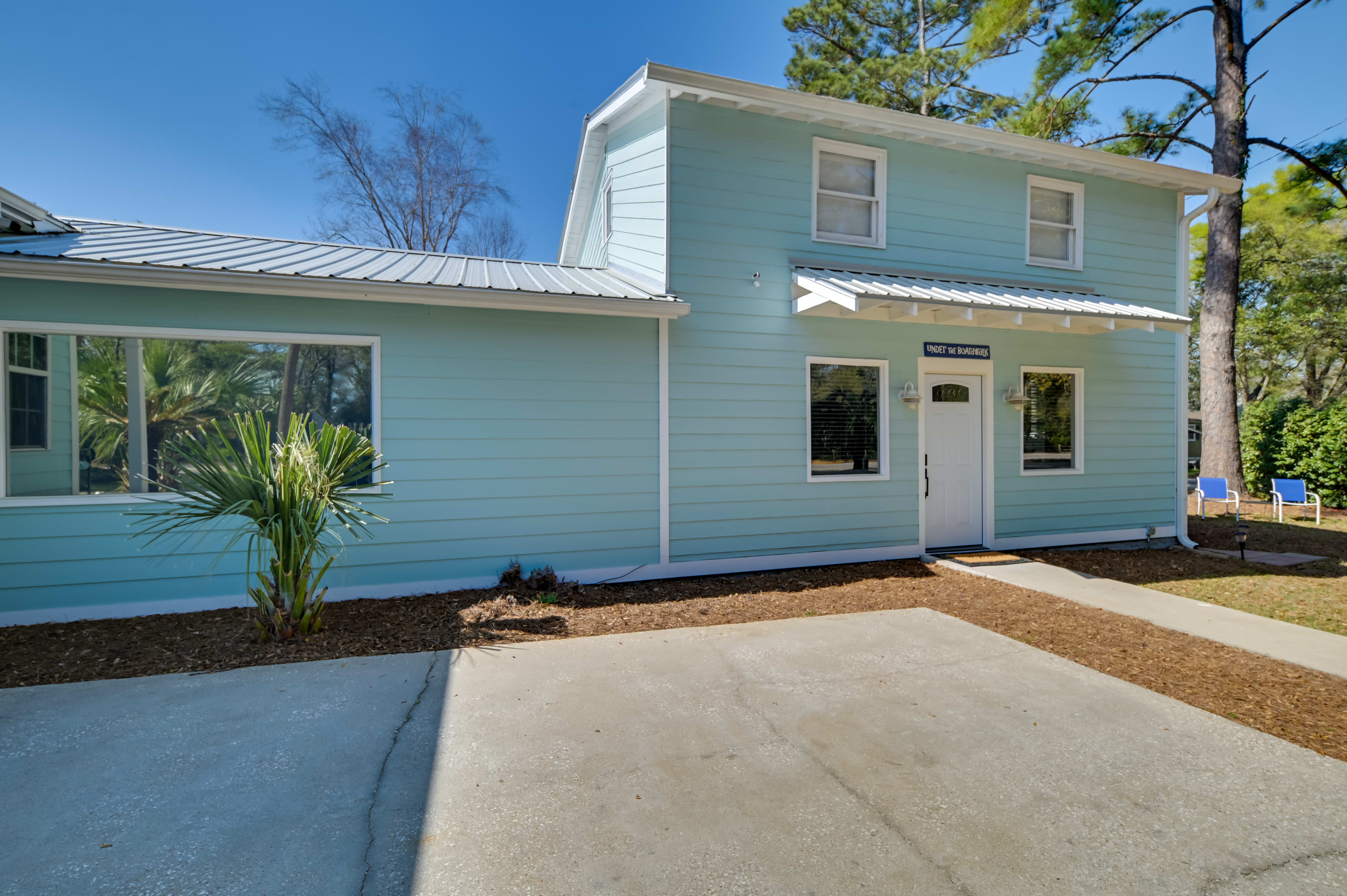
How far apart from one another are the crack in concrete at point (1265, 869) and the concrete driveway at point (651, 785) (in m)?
0.01

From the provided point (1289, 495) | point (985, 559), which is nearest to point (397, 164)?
point (985, 559)

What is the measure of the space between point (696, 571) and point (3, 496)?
19.6 ft

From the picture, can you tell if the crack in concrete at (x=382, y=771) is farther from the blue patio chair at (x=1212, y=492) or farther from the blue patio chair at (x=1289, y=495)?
the blue patio chair at (x=1289, y=495)

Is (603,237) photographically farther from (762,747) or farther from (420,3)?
(420,3)

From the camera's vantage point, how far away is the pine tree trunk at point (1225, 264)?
12.2m

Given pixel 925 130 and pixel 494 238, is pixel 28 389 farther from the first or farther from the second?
pixel 494 238

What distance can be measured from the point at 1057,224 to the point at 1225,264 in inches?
288

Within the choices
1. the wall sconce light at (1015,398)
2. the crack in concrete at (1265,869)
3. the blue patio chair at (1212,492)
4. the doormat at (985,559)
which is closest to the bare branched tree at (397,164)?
the wall sconce light at (1015,398)

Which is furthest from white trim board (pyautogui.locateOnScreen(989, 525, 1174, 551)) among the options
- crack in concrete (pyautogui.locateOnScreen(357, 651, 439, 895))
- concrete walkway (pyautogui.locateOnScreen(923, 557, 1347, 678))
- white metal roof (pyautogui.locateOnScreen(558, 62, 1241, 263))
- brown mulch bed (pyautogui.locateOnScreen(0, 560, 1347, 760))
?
crack in concrete (pyautogui.locateOnScreen(357, 651, 439, 895))

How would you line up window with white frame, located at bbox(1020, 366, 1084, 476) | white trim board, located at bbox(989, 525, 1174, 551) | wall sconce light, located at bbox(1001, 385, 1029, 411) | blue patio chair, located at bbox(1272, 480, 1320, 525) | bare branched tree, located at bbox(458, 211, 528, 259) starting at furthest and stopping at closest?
1. bare branched tree, located at bbox(458, 211, 528, 259)
2. blue patio chair, located at bbox(1272, 480, 1320, 525)
3. window with white frame, located at bbox(1020, 366, 1084, 476)
4. white trim board, located at bbox(989, 525, 1174, 551)
5. wall sconce light, located at bbox(1001, 385, 1029, 411)

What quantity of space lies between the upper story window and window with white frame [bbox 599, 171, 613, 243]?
2.88 metres

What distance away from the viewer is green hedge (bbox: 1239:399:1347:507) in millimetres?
11875

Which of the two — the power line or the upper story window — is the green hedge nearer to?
the power line

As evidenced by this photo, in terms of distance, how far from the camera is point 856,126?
23.9 ft
